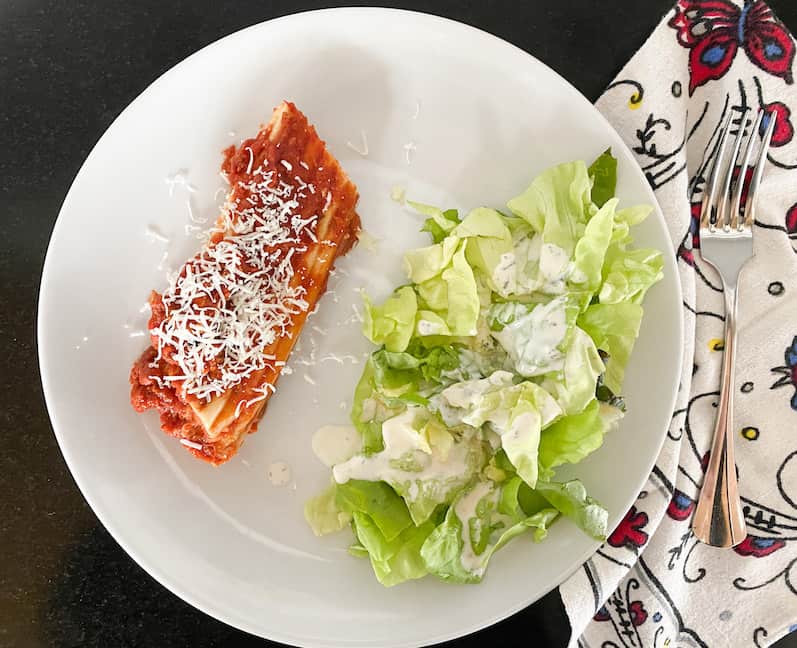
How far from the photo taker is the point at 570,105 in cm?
233

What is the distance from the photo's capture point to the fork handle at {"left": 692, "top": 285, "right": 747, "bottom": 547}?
2.31m

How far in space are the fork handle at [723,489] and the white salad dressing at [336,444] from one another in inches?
39.9

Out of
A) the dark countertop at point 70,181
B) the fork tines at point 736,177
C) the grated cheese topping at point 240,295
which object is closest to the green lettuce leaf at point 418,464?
the grated cheese topping at point 240,295

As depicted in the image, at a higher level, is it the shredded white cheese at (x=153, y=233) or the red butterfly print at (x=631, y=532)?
the shredded white cheese at (x=153, y=233)

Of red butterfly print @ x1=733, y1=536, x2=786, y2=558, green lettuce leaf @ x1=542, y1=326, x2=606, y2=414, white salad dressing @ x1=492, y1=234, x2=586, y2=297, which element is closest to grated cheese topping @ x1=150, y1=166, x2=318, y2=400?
white salad dressing @ x1=492, y1=234, x2=586, y2=297

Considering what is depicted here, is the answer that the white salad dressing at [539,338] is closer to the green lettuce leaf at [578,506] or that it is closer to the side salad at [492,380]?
the side salad at [492,380]

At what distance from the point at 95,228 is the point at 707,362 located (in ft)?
5.98

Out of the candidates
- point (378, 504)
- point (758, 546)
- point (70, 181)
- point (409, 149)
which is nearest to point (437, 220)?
point (409, 149)

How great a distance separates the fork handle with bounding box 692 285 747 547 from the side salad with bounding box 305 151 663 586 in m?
0.32

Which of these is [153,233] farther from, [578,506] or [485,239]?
[578,506]

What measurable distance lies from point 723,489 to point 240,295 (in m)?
1.47

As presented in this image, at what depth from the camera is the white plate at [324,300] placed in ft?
7.36

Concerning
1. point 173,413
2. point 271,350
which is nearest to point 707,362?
point 271,350

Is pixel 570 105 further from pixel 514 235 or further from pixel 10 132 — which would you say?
pixel 10 132
